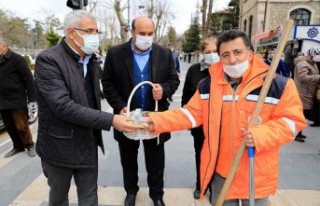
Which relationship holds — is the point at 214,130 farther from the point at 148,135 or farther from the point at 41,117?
the point at 41,117

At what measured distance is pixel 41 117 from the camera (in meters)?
2.39

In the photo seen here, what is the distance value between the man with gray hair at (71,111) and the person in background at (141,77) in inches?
22.2

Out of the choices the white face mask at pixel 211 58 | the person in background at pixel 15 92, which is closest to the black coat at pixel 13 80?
the person in background at pixel 15 92

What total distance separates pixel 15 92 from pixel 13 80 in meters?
0.19

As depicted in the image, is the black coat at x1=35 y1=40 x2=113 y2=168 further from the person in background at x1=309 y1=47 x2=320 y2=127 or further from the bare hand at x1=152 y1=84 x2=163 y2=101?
the person in background at x1=309 y1=47 x2=320 y2=127

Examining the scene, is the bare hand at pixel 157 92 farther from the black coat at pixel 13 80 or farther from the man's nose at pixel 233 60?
the black coat at pixel 13 80

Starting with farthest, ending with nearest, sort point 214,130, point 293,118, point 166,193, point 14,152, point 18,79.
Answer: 1. point 14,152
2. point 18,79
3. point 166,193
4. point 214,130
5. point 293,118

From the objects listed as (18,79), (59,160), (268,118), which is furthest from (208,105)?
(18,79)

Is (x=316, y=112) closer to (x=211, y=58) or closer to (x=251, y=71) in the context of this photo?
(x=211, y=58)

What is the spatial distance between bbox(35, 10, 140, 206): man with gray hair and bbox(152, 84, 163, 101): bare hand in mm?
573

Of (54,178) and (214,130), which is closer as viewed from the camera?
(214,130)

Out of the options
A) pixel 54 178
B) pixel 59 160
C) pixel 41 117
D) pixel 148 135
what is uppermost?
pixel 41 117

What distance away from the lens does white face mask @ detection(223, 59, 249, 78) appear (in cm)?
211

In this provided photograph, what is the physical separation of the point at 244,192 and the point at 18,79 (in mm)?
4011
